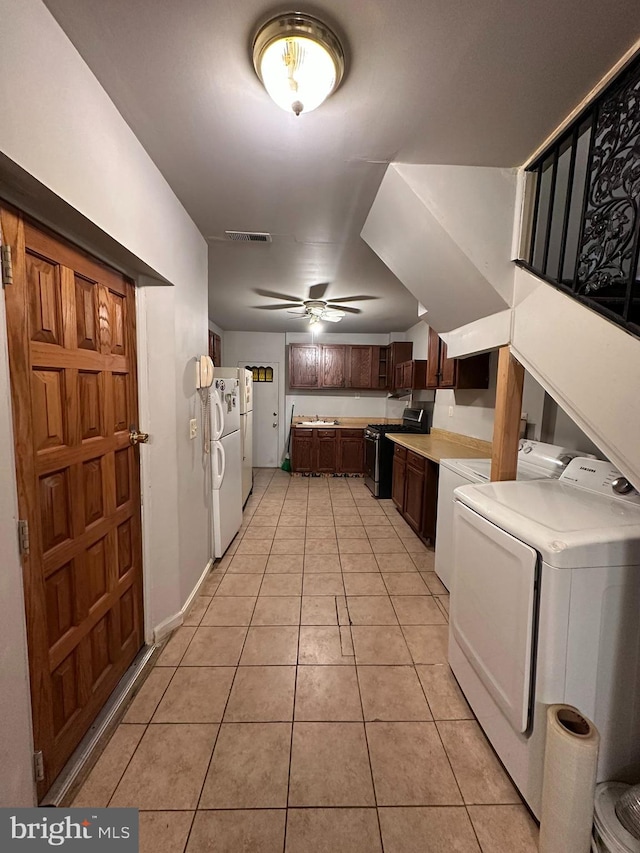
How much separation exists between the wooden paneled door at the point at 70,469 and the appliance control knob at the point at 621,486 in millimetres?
2315

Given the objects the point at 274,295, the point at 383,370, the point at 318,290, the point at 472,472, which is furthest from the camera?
the point at 383,370

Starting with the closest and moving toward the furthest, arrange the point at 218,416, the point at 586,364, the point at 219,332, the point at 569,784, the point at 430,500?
the point at 569,784
the point at 586,364
the point at 218,416
the point at 430,500
the point at 219,332

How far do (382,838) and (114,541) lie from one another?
1538 mm

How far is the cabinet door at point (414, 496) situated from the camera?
128 inches

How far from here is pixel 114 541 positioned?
1604 millimetres

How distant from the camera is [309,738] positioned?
1412mm

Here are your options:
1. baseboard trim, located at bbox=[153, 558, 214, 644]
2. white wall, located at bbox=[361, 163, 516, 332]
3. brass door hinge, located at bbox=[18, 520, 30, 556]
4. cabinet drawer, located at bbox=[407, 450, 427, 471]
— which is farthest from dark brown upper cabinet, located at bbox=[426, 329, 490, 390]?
brass door hinge, located at bbox=[18, 520, 30, 556]

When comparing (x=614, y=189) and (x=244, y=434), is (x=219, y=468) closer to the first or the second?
(x=244, y=434)

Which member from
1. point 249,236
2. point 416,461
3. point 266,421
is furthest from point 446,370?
point 266,421

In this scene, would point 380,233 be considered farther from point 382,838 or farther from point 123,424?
point 382,838

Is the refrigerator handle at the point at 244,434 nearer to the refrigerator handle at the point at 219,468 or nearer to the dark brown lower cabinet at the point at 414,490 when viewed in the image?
the refrigerator handle at the point at 219,468

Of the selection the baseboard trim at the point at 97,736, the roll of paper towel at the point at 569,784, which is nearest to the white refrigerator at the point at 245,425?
the baseboard trim at the point at 97,736

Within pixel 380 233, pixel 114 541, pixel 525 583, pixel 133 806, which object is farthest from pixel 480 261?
pixel 133 806

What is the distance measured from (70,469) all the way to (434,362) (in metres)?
3.55
